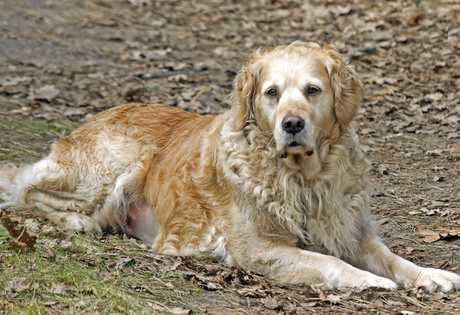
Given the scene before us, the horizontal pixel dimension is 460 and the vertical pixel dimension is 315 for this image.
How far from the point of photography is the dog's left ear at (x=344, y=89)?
412 centimetres

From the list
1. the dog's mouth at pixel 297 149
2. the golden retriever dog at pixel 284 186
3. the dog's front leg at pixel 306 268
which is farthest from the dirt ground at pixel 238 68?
the dog's mouth at pixel 297 149

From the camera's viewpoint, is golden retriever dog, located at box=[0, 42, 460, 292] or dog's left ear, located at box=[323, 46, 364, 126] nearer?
golden retriever dog, located at box=[0, 42, 460, 292]

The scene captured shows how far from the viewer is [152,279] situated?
3766 millimetres

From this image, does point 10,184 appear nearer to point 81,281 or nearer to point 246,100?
point 81,281

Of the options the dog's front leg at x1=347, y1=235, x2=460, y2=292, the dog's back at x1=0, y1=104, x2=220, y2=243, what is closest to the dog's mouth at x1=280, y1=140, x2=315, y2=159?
the dog's front leg at x1=347, y1=235, x2=460, y2=292

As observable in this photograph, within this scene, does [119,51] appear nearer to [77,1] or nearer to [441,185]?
[77,1]

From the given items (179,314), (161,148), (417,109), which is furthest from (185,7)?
(179,314)

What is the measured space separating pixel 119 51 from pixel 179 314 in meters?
7.64

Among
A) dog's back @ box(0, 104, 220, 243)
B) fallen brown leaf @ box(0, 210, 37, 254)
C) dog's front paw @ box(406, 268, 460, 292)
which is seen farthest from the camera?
dog's back @ box(0, 104, 220, 243)

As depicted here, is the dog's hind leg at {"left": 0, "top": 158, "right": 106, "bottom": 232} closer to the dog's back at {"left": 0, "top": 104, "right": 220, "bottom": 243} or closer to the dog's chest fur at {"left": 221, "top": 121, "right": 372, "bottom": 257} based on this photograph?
the dog's back at {"left": 0, "top": 104, "right": 220, "bottom": 243}

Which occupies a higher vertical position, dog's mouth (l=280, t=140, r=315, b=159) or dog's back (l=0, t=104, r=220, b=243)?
dog's mouth (l=280, t=140, r=315, b=159)

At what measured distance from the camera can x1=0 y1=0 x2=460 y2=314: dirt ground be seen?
3.99 meters

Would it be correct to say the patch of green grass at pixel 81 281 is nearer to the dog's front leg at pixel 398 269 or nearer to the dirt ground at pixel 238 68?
the dirt ground at pixel 238 68

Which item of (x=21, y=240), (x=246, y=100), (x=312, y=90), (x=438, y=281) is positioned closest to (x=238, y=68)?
(x=246, y=100)
